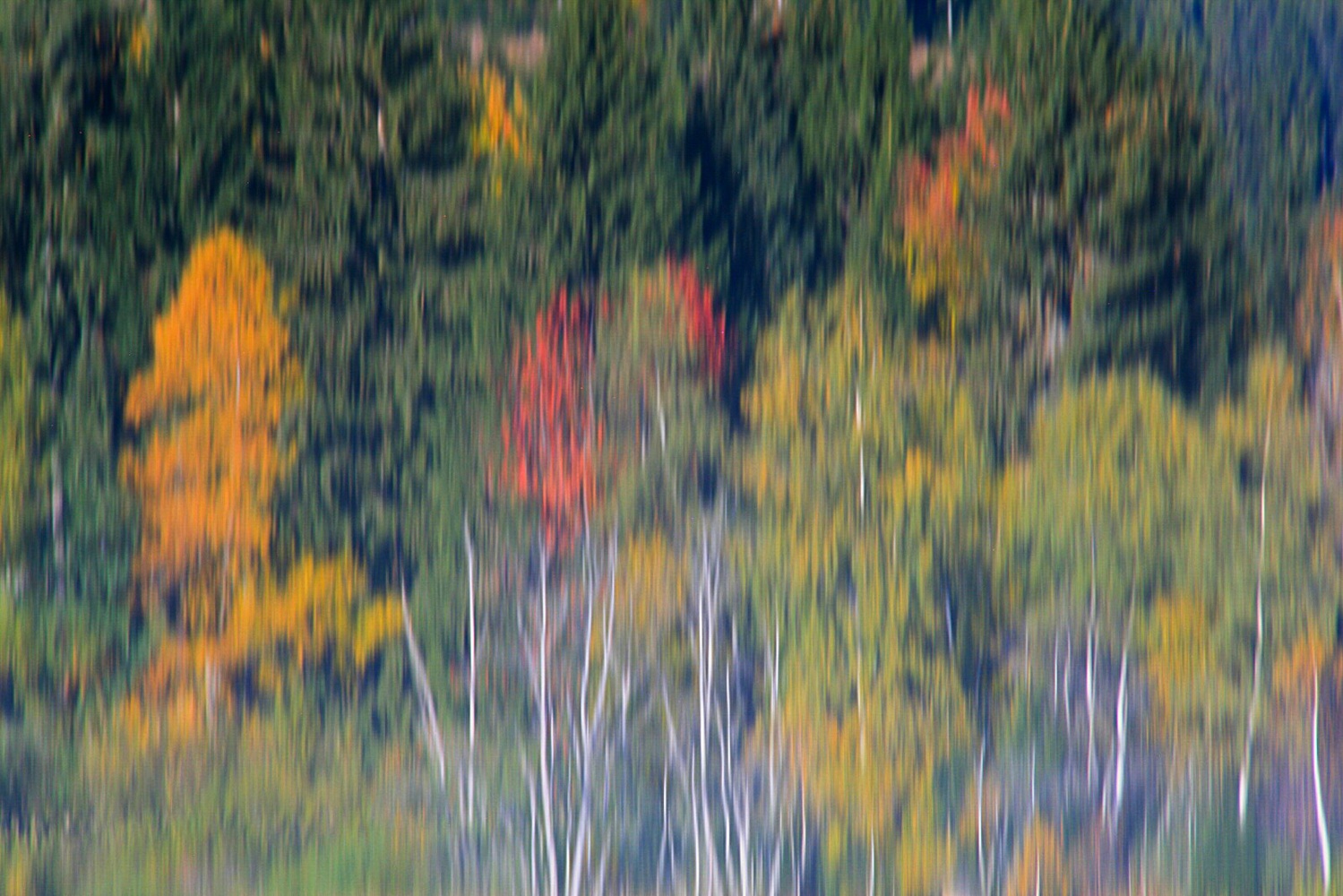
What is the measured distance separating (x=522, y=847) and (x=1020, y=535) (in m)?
1.01

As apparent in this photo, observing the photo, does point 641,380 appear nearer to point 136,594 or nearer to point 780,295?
point 780,295

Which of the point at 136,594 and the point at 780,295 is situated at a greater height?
the point at 780,295

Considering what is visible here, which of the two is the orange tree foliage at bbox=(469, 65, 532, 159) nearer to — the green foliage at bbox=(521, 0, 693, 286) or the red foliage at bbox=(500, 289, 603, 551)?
the green foliage at bbox=(521, 0, 693, 286)

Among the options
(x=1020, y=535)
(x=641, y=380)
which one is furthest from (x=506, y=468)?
(x=1020, y=535)

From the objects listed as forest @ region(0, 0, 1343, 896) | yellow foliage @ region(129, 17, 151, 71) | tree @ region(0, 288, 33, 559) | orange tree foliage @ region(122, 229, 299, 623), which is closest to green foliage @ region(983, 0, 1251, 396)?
forest @ region(0, 0, 1343, 896)

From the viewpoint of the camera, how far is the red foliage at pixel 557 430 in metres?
2.50

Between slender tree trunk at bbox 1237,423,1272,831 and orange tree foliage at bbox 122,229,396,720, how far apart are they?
1488mm

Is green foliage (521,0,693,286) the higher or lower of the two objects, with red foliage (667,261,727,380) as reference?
higher

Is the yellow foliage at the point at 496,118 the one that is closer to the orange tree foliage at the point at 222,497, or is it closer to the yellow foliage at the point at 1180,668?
the orange tree foliage at the point at 222,497

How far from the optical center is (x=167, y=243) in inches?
96.8

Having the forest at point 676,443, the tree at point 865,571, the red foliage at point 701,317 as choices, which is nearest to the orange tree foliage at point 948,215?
the forest at point 676,443

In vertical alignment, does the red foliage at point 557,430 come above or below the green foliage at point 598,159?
below

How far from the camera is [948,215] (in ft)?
8.27

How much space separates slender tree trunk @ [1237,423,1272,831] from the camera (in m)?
2.48
